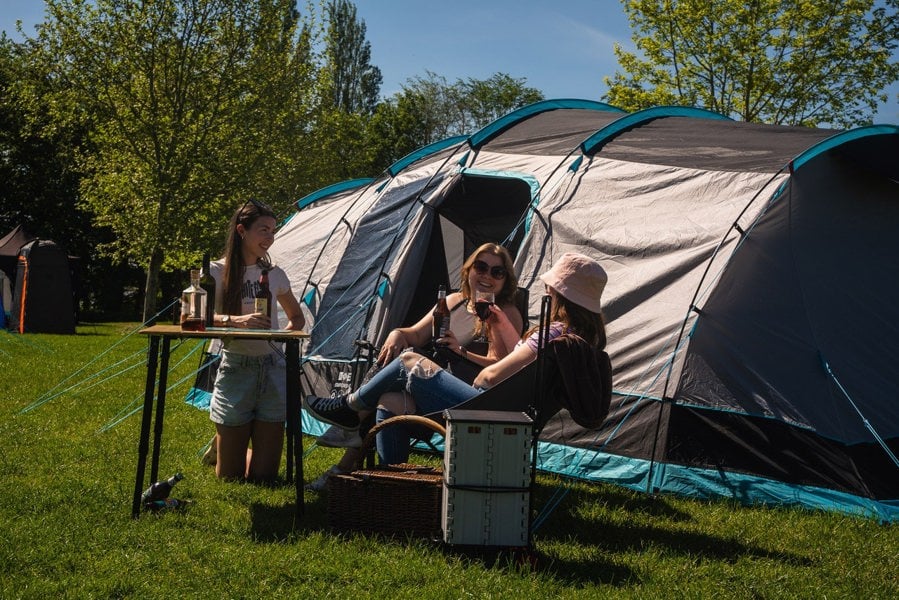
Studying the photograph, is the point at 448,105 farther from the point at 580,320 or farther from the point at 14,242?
the point at 580,320

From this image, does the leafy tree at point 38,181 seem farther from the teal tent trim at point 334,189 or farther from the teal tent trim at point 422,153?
the teal tent trim at point 422,153

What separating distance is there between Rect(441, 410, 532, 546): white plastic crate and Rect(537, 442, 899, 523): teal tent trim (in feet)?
5.04

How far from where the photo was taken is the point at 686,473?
4.91 m

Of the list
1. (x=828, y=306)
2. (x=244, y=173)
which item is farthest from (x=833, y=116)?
(x=828, y=306)

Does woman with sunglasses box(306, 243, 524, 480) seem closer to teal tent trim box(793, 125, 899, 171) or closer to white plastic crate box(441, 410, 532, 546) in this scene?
white plastic crate box(441, 410, 532, 546)

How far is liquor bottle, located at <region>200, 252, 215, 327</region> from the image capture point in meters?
4.44

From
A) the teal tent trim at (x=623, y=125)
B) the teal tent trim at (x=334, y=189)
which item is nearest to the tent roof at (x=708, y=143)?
the teal tent trim at (x=623, y=125)

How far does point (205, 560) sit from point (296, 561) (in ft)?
1.18

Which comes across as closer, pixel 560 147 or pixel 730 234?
pixel 730 234

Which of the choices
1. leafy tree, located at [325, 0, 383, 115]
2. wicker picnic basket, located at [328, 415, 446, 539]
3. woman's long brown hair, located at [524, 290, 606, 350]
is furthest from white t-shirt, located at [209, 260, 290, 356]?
leafy tree, located at [325, 0, 383, 115]

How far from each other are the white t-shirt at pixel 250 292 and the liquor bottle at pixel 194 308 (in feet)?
1.88

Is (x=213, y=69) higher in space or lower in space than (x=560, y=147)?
higher

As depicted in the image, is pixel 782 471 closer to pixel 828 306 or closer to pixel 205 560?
pixel 828 306

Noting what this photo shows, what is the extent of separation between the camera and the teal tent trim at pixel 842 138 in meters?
5.20
